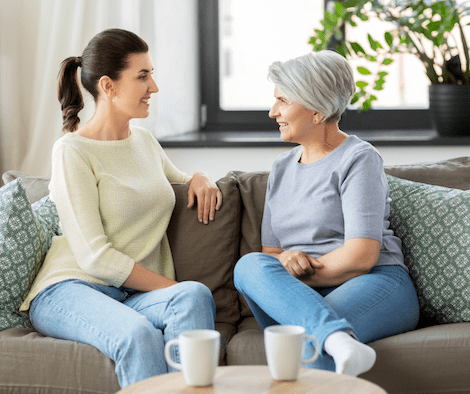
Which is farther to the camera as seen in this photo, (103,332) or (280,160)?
(280,160)

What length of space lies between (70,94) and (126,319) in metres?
0.77

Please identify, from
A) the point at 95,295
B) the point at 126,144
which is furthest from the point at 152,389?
the point at 126,144

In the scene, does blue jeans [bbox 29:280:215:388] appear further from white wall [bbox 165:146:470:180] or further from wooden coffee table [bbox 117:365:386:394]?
white wall [bbox 165:146:470:180]

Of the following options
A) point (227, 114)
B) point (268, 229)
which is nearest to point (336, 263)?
point (268, 229)

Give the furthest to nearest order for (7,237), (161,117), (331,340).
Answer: (161,117) → (7,237) → (331,340)

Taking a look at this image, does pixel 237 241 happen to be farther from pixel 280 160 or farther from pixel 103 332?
pixel 103 332

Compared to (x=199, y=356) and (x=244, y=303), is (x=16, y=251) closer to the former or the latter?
(x=244, y=303)

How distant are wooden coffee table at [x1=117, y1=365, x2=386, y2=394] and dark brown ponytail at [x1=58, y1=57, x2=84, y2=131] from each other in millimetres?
1021

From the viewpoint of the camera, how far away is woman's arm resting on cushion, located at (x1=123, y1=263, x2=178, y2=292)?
5.31 feet

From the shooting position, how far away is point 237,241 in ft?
6.31

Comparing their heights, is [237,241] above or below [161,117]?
below

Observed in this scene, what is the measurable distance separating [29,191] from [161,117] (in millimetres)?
1035

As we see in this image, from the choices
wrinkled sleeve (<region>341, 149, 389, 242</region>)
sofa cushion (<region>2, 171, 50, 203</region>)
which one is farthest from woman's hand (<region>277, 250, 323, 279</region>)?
sofa cushion (<region>2, 171, 50, 203</region>)

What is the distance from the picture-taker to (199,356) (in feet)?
3.14
